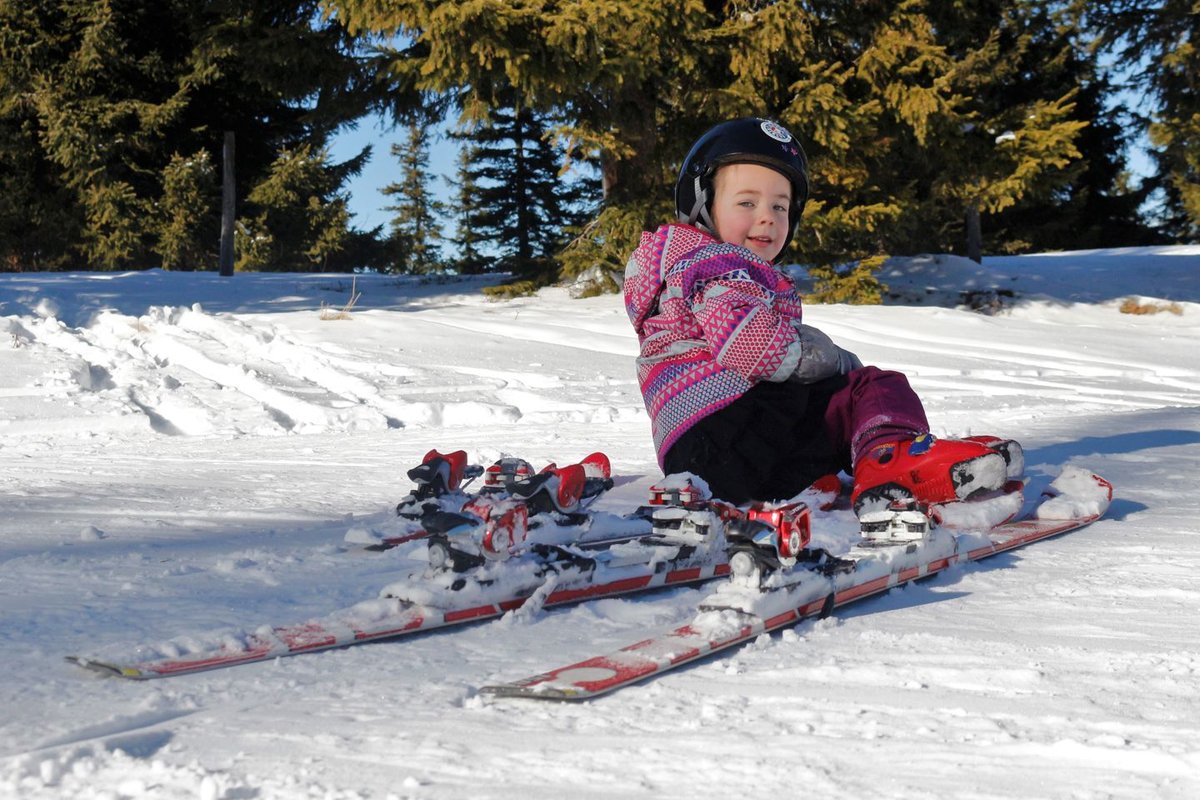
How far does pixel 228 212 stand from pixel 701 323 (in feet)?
53.0

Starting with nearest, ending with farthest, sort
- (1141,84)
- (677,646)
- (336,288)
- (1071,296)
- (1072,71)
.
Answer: (677,646)
(336,288)
(1071,296)
(1141,84)
(1072,71)

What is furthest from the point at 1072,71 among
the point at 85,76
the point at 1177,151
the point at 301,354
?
the point at 301,354

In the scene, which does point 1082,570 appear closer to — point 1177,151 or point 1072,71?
point 1177,151

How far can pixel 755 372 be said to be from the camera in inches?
123

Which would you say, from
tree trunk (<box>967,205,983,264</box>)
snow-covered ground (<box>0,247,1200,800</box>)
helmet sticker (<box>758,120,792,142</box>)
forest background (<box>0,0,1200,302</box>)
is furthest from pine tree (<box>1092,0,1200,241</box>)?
helmet sticker (<box>758,120,792,142</box>)

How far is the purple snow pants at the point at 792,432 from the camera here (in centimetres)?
323

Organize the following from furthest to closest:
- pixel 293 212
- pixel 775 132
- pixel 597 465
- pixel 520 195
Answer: pixel 520 195 < pixel 293 212 < pixel 775 132 < pixel 597 465

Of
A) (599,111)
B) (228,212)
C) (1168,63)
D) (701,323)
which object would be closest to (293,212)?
(228,212)

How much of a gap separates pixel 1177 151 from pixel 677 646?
17.0 meters

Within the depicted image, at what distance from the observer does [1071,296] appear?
16.3 m

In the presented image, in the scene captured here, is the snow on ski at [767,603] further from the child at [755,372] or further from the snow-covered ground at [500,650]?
the child at [755,372]

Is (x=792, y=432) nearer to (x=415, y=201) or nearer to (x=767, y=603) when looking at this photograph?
(x=767, y=603)

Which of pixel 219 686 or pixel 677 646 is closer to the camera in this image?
pixel 219 686

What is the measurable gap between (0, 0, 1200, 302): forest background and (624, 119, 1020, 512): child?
25.1ft
